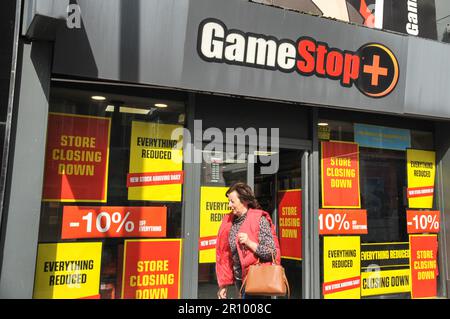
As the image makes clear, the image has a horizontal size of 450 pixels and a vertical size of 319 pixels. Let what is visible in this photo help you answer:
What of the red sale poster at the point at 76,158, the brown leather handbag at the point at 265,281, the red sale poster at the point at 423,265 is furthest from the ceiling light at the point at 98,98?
the red sale poster at the point at 423,265

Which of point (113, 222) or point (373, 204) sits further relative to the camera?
point (373, 204)

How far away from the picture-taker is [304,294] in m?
5.68

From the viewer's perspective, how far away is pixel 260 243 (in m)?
4.08

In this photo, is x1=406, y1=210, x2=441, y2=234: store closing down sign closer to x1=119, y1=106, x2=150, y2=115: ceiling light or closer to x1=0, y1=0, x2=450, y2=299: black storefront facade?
x1=0, y1=0, x2=450, y2=299: black storefront facade

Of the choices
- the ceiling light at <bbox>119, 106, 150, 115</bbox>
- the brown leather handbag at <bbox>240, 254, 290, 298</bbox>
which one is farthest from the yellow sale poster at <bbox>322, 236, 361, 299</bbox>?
the ceiling light at <bbox>119, 106, 150, 115</bbox>

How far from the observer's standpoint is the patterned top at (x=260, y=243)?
4.03m

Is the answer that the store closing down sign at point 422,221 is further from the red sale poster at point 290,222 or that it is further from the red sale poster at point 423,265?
the red sale poster at point 290,222

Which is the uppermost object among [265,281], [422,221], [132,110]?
[132,110]

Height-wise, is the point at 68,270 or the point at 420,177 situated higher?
the point at 420,177

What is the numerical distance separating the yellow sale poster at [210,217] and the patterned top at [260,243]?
82 centimetres

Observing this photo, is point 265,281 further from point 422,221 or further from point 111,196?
point 422,221

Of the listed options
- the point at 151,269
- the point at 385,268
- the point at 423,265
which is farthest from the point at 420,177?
the point at 151,269

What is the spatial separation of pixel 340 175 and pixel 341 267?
4.16ft

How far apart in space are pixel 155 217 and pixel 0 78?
2113 millimetres
